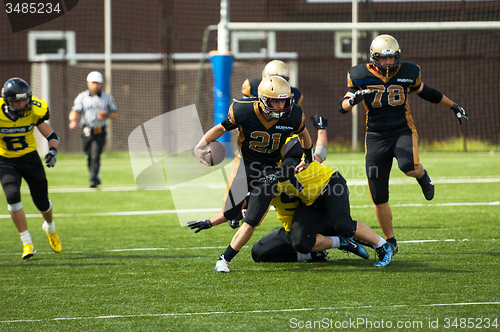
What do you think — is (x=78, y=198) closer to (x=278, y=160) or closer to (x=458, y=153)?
(x=278, y=160)

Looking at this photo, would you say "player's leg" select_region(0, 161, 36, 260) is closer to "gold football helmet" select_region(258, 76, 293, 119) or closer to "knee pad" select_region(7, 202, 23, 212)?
"knee pad" select_region(7, 202, 23, 212)

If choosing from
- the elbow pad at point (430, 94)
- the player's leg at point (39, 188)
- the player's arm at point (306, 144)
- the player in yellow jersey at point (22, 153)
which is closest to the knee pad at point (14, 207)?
the player in yellow jersey at point (22, 153)

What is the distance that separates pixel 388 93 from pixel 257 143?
1.34 metres

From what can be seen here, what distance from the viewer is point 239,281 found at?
3.93 metres

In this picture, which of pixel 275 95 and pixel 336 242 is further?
pixel 336 242

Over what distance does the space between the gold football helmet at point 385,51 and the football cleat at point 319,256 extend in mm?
1688

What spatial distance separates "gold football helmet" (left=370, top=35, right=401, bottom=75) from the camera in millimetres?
4637

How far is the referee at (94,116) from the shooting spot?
9641 millimetres

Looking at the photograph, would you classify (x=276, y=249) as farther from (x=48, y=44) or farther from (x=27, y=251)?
(x=48, y=44)

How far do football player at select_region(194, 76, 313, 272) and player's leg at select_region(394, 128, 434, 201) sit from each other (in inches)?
32.4

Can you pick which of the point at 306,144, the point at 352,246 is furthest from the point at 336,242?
the point at 306,144

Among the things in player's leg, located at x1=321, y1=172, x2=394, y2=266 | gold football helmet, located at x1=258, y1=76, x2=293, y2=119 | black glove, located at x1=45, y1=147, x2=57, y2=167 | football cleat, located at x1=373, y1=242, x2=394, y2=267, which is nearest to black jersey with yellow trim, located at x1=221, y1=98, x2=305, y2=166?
gold football helmet, located at x1=258, y1=76, x2=293, y2=119

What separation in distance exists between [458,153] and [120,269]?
1271cm

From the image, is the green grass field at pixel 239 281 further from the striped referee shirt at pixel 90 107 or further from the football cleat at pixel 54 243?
the striped referee shirt at pixel 90 107
